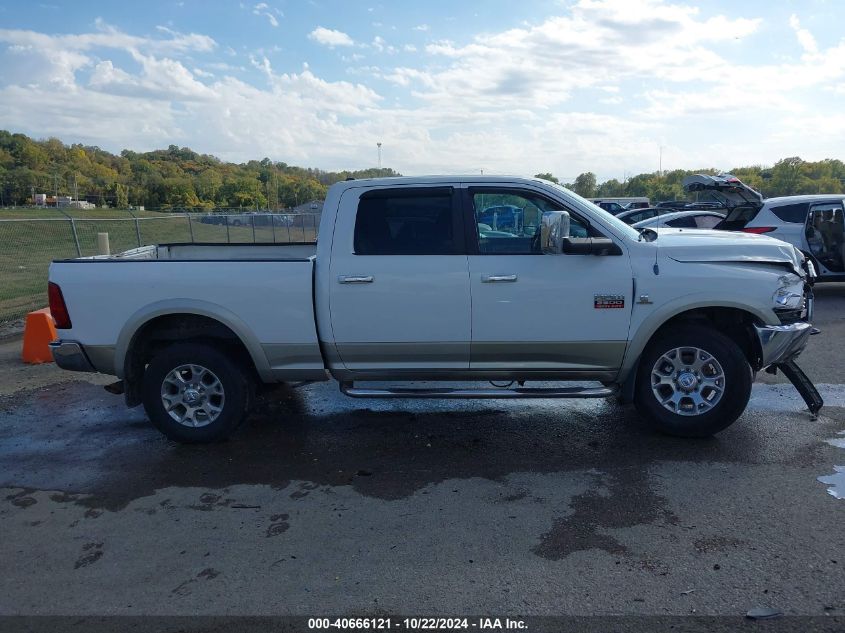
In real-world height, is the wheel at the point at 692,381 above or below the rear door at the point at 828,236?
below

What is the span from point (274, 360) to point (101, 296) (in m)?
1.45

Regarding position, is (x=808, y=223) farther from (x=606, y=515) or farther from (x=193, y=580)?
(x=193, y=580)

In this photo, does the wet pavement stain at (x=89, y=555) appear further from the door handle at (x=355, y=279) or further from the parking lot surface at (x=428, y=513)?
the door handle at (x=355, y=279)

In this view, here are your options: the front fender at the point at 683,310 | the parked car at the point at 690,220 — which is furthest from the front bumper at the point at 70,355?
the parked car at the point at 690,220

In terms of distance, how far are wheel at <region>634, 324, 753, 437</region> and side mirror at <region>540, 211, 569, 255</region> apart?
1167mm

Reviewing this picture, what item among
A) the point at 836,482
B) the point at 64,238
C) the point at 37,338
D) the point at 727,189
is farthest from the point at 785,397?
the point at 64,238

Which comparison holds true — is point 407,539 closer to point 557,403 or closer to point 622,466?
point 622,466

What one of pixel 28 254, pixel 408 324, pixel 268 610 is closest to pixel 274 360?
pixel 408 324

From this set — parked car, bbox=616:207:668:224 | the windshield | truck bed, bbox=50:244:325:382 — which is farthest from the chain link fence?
parked car, bbox=616:207:668:224

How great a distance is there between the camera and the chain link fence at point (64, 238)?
1250cm

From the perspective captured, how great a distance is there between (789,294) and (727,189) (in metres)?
6.88

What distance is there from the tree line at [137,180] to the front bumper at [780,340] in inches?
1658

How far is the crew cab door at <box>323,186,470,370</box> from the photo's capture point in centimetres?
505

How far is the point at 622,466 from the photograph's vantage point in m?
4.75
